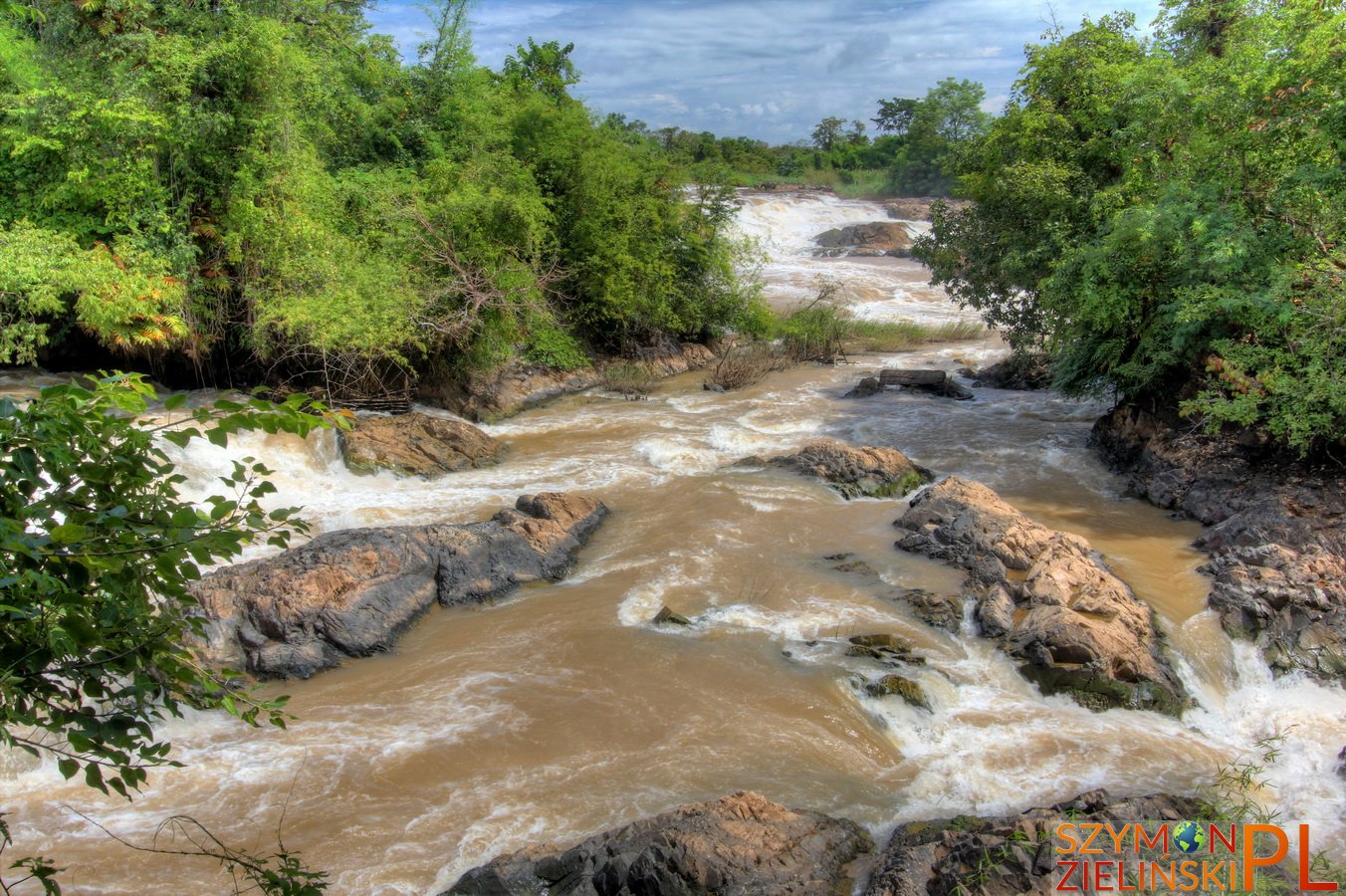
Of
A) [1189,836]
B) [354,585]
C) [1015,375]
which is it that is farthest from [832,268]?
[1189,836]

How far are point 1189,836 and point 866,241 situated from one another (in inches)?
1308

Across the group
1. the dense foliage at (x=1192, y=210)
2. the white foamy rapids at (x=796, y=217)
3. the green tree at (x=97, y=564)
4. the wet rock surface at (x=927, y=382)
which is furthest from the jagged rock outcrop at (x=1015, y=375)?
the white foamy rapids at (x=796, y=217)

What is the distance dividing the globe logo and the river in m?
1.07

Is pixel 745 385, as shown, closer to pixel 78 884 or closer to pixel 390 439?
pixel 390 439

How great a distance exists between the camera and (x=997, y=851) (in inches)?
163

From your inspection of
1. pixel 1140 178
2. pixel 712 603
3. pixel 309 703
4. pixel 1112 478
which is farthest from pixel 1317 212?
pixel 309 703

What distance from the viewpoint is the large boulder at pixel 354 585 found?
6988 millimetres

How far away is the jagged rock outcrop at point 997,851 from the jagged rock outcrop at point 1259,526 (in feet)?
11.1

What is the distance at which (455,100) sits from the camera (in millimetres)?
17047

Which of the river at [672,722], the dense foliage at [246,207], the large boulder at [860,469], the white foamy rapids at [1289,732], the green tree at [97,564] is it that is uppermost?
the dense foliage at [246,207]

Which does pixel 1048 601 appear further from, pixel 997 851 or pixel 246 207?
pixel 246 207

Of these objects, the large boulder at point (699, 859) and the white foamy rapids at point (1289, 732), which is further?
the white foamy rapids at point (1289, 732)

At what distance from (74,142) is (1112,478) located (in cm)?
1457

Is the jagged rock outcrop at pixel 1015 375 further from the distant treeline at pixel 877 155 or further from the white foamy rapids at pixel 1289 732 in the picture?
the distant treeline at pixel 877 155
